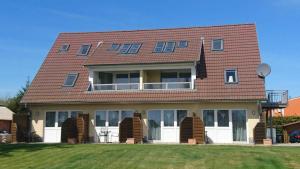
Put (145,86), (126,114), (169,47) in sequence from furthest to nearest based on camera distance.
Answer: (169,47)
(145,86)
(126,114)

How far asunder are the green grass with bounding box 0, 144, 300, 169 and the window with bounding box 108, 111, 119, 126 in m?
8.46

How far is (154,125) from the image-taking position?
1144 inches

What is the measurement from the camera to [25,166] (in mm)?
17516

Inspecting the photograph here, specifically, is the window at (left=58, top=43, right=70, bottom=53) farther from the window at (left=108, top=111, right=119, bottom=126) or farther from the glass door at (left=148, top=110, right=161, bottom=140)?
the glass door at (left=148, top=110, right=161, bottom=140)

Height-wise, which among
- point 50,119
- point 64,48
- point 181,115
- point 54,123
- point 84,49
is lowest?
point 54,123

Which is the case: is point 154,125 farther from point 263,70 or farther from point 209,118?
point 263,70

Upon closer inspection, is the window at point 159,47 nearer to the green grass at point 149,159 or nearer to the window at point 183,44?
the window at point 183,44

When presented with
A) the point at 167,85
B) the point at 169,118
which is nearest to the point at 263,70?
the point at 167,85

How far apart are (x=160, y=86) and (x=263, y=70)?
719 centimetres

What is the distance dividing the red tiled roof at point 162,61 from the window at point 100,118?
1.13 metres

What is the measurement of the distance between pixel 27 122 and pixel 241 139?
1548 cm

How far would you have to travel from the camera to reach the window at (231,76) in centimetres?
2912

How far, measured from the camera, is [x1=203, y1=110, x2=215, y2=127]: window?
28188mm

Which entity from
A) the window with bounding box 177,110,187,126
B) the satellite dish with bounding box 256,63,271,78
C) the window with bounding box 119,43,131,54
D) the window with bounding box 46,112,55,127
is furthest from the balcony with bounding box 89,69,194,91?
the satellite dish with bounding box 256,63,271,78
